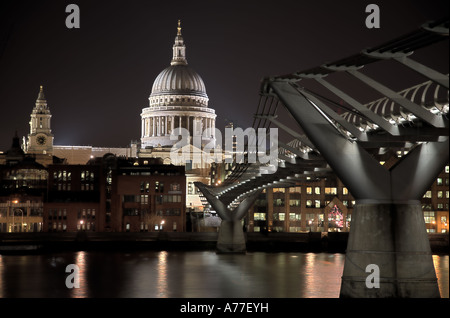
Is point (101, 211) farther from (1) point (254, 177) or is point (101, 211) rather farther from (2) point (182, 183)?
(1) point (254, 177)

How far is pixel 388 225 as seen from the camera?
2802 cm

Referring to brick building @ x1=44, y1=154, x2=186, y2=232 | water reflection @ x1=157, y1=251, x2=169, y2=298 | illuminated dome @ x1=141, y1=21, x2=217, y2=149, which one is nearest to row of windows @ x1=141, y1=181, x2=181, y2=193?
brick building @ x1=44, y1=154, x2=186, y2=232

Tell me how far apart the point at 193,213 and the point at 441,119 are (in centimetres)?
9225

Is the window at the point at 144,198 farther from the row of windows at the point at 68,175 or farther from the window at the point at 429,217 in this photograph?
the window at the point at 429,217

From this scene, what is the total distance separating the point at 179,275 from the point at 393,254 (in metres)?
25.4

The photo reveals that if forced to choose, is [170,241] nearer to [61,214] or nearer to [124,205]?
[124,205]

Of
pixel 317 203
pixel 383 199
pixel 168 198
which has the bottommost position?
pixel 383 199

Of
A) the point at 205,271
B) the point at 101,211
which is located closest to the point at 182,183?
the point at 101,211

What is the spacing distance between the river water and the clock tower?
357ft

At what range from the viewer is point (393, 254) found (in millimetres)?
27703

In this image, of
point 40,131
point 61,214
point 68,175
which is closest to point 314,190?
point 61,214

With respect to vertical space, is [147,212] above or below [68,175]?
below

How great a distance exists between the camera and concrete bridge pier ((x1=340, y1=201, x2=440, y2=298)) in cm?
2767
